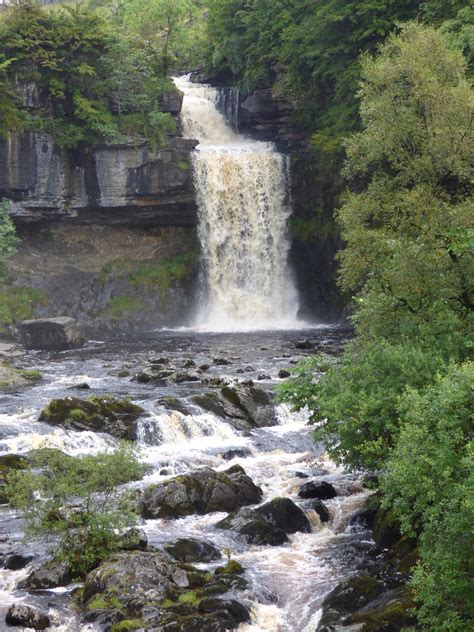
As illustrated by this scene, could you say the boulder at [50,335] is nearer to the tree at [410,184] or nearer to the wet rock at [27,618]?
the tree at [410,184]

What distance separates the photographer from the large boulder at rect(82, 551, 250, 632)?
52.3 ft

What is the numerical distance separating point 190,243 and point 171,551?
126ft

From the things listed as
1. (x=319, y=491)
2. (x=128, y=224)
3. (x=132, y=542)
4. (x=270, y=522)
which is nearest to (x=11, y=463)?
(x=132, y=542)

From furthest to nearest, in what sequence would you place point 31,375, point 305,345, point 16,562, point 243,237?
point 243,237 < point 305,345 < point 31,375 < point 16,562

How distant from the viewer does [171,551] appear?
768 inches

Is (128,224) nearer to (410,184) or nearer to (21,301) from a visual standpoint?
(21,301)

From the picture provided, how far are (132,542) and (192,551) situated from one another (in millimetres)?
1610

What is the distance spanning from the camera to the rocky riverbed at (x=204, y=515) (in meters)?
16.6

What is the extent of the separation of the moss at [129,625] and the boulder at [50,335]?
31.0 meters

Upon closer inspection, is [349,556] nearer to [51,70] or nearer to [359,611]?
[359,611]

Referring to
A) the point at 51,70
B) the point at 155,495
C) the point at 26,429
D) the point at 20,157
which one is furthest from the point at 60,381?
the point at 51,70

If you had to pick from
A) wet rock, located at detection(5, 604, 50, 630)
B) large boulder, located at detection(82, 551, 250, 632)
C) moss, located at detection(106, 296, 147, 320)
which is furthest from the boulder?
wet rock, located at detection(5, 604, 50, 630)

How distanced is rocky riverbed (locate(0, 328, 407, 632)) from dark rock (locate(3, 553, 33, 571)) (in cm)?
2

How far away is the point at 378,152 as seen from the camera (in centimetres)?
3052
